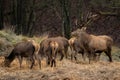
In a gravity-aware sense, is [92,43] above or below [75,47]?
above

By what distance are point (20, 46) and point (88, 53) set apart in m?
3.66

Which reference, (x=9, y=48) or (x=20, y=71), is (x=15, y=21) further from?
(x=20, y=71)

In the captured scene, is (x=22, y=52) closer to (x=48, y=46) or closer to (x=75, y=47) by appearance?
(x=48, y=46)

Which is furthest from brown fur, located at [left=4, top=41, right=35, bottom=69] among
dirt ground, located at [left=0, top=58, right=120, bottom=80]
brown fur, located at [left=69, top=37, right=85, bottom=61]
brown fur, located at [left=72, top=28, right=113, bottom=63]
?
brown fur, located at [left=69, top=37, right=85, bottom=61]

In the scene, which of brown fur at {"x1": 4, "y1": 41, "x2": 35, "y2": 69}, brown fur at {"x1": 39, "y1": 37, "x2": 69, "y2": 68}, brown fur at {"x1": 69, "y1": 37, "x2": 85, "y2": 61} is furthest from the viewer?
brown fur at {"x1": 69, "y1": 37, "x2": 85, "y2": 61}

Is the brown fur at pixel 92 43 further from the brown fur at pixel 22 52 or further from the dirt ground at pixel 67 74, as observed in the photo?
the dirt ground at pixel 67 74

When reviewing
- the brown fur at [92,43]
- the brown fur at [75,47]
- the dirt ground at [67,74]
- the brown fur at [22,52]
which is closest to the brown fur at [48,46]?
the brown fur at [22,52]

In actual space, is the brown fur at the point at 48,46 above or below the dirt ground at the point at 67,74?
above

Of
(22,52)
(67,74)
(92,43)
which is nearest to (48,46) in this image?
(22,52)

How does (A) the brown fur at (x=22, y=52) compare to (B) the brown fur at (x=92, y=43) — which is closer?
(A) the brown fur at (x=22, y=52)

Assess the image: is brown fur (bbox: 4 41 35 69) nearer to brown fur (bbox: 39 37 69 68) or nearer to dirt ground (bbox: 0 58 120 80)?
brown fur (bbox: 39 37 69 68)

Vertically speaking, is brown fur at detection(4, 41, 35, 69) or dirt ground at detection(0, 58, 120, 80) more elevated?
brown fur at detection(4, 41, 35, 69)

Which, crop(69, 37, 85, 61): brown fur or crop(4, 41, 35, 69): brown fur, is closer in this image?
crop(4, 41, 35, 69): brown fur

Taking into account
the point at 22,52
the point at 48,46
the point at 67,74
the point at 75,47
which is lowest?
the point at 67,74
